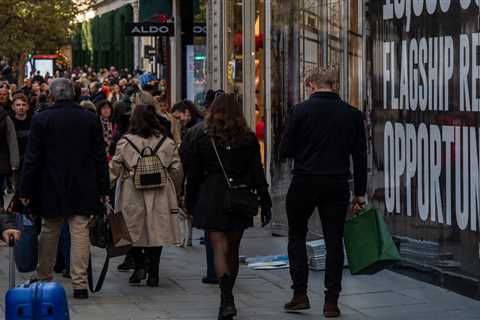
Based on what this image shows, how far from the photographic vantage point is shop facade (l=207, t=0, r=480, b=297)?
11.2 meters

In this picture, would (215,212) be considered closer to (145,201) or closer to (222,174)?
(222,174)

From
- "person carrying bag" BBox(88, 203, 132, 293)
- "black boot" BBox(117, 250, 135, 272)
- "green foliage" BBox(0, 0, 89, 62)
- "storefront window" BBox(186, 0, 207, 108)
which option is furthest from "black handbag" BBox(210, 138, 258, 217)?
"green foliage" BBox(0, 0, 89, 62)

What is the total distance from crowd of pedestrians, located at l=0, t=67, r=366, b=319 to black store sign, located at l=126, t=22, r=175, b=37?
45.9 ft

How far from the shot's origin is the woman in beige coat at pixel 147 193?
12219 millimetres

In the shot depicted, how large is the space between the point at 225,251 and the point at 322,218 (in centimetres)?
77

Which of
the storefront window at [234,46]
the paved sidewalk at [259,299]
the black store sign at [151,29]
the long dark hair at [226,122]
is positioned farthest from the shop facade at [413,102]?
the black store sign at [151,29]

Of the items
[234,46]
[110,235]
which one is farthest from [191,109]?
[234,46]

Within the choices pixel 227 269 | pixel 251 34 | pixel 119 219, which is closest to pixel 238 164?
pixel 227 269

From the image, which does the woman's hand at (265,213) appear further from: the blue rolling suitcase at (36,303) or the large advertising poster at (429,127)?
the blue rolling suitcase at (36,303)

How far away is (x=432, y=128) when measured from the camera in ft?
38.7

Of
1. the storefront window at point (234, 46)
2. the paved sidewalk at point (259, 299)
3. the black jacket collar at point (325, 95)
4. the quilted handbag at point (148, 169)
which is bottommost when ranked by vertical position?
the paved sidewalk at point (259, 299)

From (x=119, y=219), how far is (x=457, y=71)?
3.15 metres

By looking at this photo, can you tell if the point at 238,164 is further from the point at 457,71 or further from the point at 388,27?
the point at 388,27

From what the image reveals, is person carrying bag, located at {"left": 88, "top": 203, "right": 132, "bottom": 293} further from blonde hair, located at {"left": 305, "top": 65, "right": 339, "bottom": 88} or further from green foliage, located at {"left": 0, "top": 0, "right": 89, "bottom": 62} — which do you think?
green foliage, located at {"left": 0, "top": 0, "right": 89, "bottom": 62}
